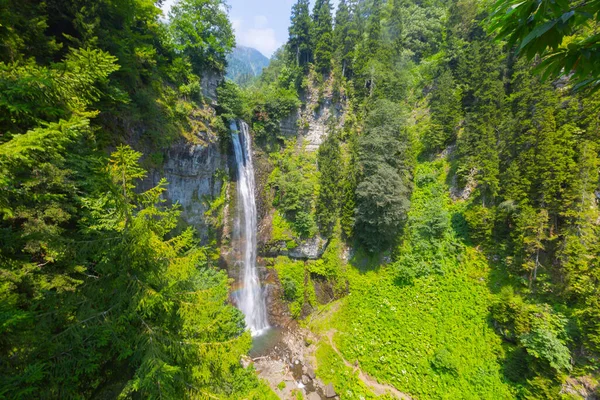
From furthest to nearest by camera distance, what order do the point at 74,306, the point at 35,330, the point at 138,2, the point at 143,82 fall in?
the point at 143,82 → the point at 138,2 → the point at 74,306 → the point at 35,330

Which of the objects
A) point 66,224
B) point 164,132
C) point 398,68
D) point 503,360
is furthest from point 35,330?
point 398,68

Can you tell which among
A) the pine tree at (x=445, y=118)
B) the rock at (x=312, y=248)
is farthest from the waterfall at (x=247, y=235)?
the pine tree at (x=445, y=118)

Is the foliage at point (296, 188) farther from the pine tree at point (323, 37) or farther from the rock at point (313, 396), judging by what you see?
the pine tree at point (323, 37)

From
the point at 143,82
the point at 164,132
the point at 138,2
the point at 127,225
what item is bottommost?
the point at 127,225

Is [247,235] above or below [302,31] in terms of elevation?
below

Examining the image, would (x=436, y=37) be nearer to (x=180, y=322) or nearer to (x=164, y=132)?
(x=164, y=132)

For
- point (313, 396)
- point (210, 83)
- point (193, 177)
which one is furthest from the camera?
point (210, 83)

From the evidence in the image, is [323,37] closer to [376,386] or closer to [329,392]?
[376,386]

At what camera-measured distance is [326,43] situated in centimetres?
2914

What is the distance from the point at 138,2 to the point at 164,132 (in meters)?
6.57

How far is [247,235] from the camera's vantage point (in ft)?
71.6

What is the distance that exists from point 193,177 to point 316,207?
36.5 ft

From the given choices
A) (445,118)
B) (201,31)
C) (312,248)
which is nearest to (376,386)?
(312,248)

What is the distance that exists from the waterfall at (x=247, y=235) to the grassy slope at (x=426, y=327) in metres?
5.13
